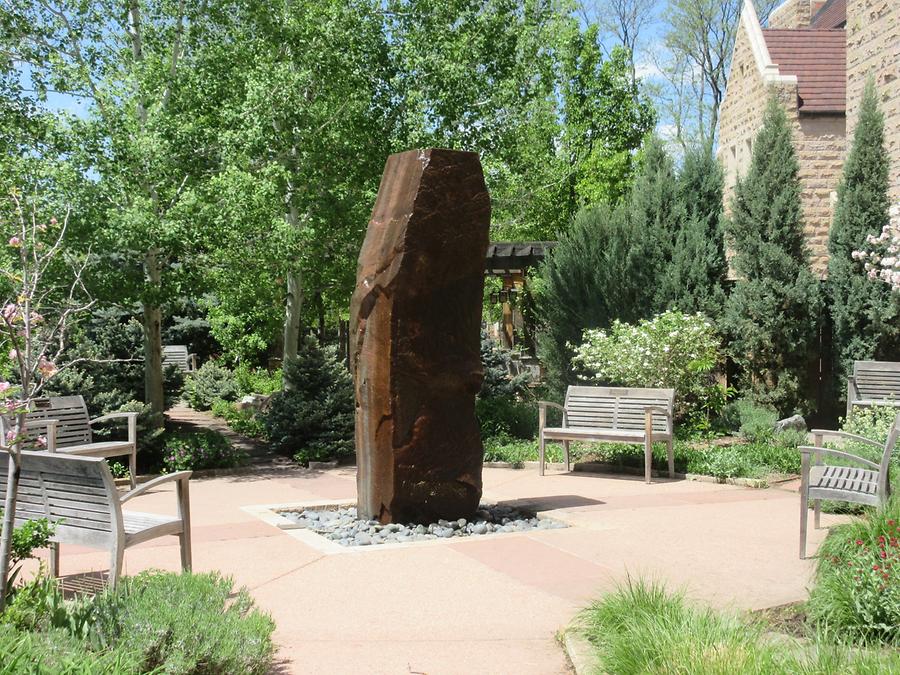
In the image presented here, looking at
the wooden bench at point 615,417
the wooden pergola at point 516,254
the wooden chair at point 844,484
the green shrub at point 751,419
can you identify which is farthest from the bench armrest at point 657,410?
the wooden pergola at point 516,254

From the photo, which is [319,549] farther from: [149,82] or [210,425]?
[210,425]

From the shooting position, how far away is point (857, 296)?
13.3 meters

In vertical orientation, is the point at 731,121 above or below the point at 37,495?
above

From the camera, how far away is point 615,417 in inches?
414

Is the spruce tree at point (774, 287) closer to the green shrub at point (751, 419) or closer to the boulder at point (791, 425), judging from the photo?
the green shrub at point (751, 419)

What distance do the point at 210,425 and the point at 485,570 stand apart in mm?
12000

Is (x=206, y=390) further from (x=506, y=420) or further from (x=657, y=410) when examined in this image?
(x=657, y=410)

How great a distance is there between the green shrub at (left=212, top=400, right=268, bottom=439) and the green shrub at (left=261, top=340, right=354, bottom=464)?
1.11 meters

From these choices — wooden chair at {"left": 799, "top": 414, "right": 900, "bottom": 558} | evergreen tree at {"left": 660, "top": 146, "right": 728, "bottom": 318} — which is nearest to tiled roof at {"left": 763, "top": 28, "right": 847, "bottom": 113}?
evergreen tree at {"left": 660, "top": 146, "right": 728, "bottom": 318}

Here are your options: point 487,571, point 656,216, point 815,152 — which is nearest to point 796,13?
point 815,152

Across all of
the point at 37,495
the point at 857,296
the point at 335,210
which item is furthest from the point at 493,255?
the point at 37,495

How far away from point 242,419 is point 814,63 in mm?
13079

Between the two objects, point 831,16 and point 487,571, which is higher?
point 831,16

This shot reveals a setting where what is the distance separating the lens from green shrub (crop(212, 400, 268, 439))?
1480 cm
